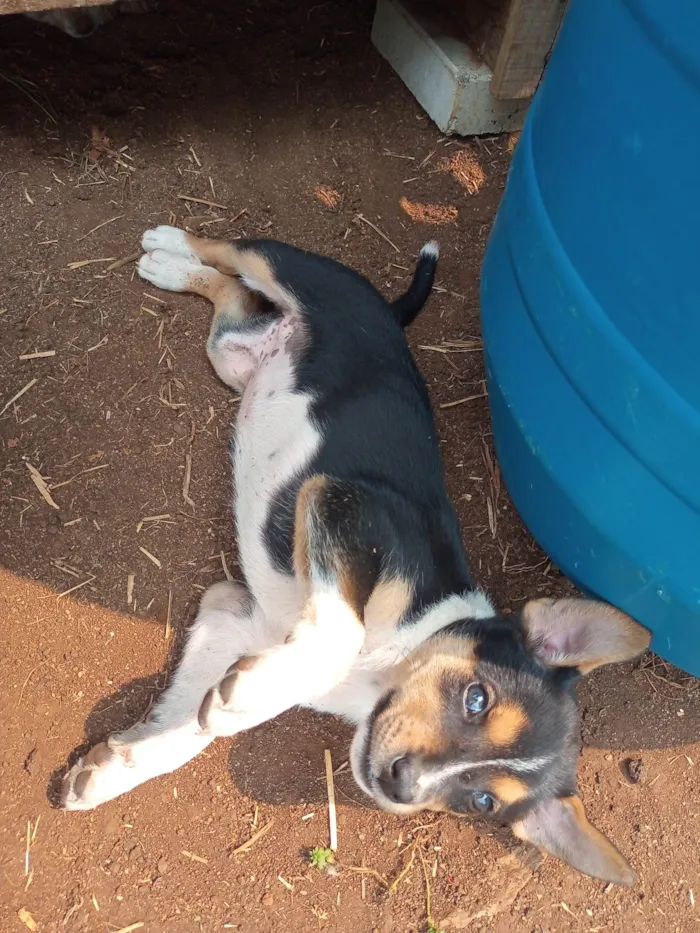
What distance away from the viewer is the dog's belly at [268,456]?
11.2 feet

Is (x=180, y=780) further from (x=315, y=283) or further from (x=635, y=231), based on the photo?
(x=635, y=231)

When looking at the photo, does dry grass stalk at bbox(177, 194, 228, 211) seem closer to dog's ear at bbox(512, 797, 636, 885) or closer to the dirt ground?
the dirt ground

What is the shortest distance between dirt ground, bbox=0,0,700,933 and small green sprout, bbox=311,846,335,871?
0.05 m

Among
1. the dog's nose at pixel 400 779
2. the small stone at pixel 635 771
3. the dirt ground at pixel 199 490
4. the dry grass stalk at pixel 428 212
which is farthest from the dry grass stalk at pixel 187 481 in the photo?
the small stone at pixel 635 771

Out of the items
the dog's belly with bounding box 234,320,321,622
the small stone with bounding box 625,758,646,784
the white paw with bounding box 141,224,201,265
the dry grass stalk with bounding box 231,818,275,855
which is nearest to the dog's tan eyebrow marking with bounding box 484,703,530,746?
the dog's belly with bounding box 234,320,321,622

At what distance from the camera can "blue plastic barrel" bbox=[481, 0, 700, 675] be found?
229 cm

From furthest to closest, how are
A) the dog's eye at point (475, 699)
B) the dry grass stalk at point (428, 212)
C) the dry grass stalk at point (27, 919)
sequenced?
the dry grass stalk at point (428, 212), the dry grass stalk at point (27, 919), the dog's eye at point (475, 699)

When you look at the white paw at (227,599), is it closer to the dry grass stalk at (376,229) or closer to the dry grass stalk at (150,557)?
the dry grass stalk at (150,557)

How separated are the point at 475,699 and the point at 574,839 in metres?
0.60

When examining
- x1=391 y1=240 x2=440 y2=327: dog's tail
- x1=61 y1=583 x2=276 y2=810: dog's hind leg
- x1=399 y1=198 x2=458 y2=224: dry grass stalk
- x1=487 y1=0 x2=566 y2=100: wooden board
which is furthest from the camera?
x1=399 y1=198 x2=458 y2=224: dry grass stalk

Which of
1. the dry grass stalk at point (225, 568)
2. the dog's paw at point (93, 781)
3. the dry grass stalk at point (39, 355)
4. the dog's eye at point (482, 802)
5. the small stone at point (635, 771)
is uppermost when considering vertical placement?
the dry grass stalk at point (39, 355)

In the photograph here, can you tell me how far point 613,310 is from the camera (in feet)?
8.48

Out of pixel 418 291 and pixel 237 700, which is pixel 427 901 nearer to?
pixel 237 700

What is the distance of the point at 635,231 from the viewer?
2422 millimetres
